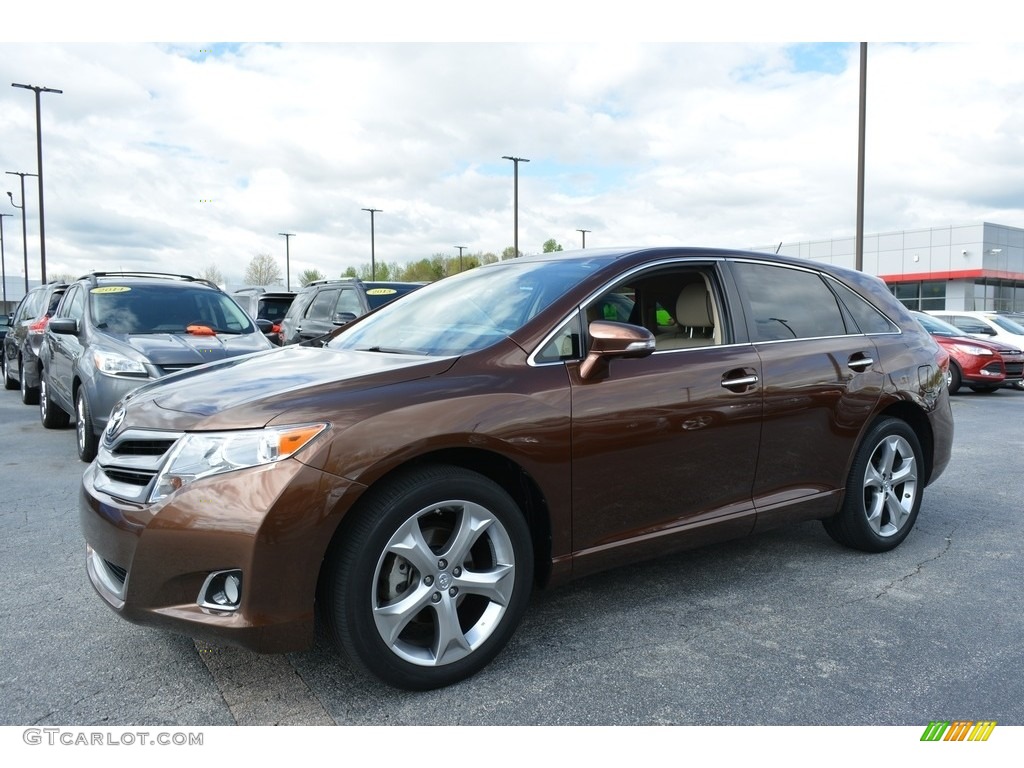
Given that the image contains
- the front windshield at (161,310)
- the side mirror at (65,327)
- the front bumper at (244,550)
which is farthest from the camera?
the front windshield at (161,310)

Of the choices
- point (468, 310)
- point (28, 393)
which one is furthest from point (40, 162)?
point (468, 310)

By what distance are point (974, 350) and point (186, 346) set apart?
41.1 feet

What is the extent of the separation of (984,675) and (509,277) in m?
2.55

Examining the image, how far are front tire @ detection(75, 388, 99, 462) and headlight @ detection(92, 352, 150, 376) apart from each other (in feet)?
1.11

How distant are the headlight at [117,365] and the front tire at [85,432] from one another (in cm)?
34

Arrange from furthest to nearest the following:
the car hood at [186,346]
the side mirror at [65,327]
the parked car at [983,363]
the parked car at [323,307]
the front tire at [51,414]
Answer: the parked car at [983,363], the parked car at [323,307], the front tire at [51,414], the side mirror at [65,327], the car hood at [186,346]

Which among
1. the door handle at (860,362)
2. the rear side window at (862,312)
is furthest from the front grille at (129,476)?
the rear side window at (862,312)

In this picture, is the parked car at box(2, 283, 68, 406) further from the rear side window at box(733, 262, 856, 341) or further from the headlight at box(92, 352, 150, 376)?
the rear side window at box(733, 262, 856, 341)

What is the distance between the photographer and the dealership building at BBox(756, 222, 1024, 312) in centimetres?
4216

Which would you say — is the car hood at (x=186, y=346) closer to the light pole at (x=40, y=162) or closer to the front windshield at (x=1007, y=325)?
the front windshield at (x=1007, y=325)

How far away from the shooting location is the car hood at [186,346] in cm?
690

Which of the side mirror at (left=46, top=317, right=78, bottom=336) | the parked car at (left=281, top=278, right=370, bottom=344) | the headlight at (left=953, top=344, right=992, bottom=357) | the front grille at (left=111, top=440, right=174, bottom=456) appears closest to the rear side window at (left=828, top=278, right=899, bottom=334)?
the front grille at (left=111, top=440, right=174, bottom=456)

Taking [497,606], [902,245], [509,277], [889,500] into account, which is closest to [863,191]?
[889,500]

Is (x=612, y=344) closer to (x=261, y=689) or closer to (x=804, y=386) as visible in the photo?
(x=804, y=386)
